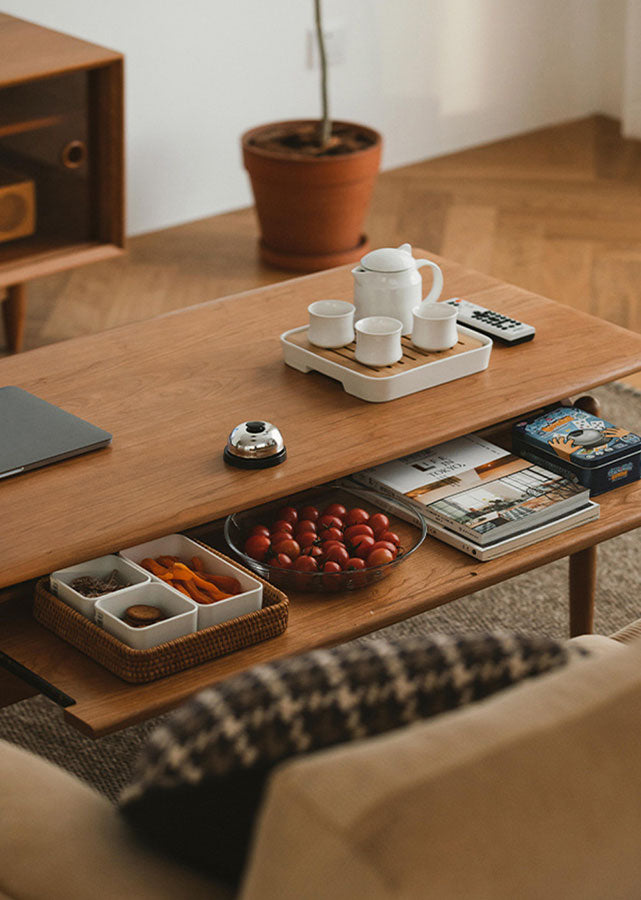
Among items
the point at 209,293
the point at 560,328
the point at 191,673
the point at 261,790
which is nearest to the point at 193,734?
the point at 261,790

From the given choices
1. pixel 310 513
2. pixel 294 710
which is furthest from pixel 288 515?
pixel 294 710

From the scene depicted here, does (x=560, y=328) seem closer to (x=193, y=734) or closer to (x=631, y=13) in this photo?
(x=193, y=734)

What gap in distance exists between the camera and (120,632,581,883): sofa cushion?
84cm

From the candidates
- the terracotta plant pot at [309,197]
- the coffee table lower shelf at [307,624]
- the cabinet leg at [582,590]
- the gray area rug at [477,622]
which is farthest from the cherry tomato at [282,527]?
the terracotta plant pot at [309,197]

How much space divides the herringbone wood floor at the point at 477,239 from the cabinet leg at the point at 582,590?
103cm

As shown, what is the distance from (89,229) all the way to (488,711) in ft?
8.13

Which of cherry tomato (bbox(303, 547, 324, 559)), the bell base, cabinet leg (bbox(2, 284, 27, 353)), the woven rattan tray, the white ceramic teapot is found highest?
the white ceramic teapot

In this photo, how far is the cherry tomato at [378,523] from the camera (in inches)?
68.3

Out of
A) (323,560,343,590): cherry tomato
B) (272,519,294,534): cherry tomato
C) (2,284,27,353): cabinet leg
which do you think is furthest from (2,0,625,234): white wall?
(323,560,343,590): cherry tomato

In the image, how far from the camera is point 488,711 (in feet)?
2.62

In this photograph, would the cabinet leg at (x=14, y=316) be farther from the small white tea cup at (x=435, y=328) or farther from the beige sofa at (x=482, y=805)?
the beige sofa at (x=482, y=805)

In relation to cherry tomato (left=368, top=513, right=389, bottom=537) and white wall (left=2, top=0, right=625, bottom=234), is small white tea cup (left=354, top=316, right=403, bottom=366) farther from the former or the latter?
white wall (left=2, top=0, right=625, bottom=234)

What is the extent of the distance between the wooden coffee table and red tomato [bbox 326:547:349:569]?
4cm

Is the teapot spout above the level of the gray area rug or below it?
above
